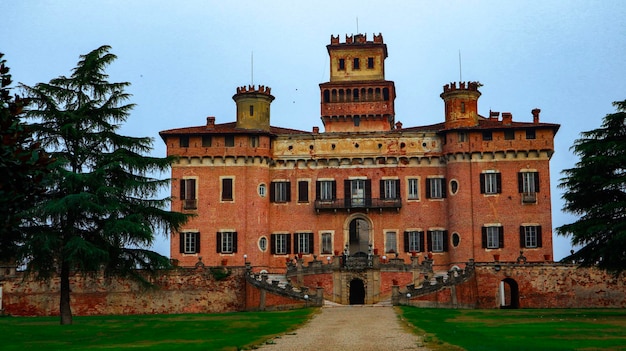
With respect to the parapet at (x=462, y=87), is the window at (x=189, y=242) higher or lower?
lower

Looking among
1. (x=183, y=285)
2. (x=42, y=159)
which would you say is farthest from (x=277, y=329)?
(x=183, y=285)

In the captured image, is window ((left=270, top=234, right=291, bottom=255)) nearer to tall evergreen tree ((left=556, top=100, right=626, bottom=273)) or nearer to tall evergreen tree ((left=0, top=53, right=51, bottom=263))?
tall evergreen tree ((left=556, top=100, right=626, bottom=273))

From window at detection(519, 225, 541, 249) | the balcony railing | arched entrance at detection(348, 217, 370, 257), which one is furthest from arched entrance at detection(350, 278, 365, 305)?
window at detection(519, 225, 541, 249)

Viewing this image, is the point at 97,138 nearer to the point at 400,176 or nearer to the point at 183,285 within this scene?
the point at 183,285

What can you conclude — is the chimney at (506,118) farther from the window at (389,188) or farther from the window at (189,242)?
the window at (189,242)

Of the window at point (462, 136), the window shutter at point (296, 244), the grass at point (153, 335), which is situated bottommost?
the grass at point (153, 335)

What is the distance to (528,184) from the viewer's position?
6159 cm

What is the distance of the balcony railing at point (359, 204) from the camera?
208ft

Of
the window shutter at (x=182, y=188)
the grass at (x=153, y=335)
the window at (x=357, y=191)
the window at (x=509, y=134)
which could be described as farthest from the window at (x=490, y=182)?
the grass at (x=153, y=335)

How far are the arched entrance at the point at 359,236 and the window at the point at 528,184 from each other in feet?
36.0

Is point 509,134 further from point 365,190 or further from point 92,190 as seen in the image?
point 92,190

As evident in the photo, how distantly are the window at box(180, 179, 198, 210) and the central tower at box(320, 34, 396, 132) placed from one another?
13999 mm

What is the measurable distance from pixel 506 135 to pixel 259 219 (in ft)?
59.3

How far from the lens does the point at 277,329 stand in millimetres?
33094
